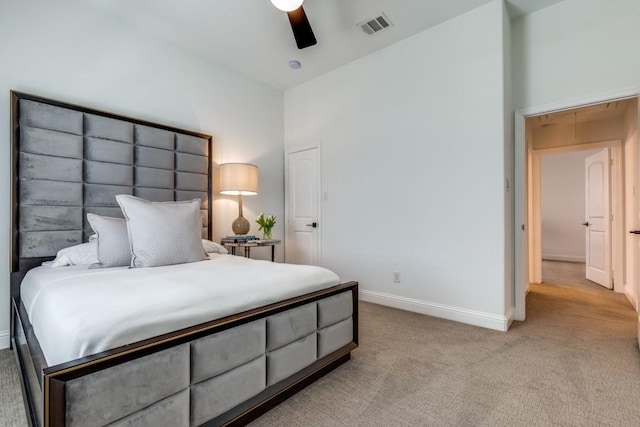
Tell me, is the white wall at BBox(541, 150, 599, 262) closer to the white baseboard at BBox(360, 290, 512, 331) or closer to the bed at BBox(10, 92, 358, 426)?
the white baseboard at BBox(360, 290, 512, 331)

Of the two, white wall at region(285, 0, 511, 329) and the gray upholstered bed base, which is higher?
white wall at region(285, 0, 511, 329)

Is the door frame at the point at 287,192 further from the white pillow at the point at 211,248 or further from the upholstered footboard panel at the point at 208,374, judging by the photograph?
the upholstered footboard panel at the point at 208,374

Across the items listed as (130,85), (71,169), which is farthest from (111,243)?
(130,85)

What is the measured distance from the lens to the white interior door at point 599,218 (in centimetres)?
428

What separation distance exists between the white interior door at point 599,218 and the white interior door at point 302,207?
4.01 meters

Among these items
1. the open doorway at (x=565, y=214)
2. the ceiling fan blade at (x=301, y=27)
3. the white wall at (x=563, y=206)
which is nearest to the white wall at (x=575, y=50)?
the ceiling fan blade at (x=301, y=27)

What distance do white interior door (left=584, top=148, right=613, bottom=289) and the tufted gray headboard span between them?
5608 mm

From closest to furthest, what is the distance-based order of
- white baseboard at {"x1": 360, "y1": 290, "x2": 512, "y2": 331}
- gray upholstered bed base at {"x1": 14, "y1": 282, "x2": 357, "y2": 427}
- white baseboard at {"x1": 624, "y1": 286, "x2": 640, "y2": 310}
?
gray upholstered bed base at {"x1": 14, "y1": 282, "x2": 357, "y2": 427}
white baseboard at {"x1": 360, "y1": 290, "x2": 512, "y2": 331}
white baseboard at {"x1": 624, "y1": 286, "x2": 640, "y2": 310}

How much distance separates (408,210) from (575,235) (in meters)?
5.91

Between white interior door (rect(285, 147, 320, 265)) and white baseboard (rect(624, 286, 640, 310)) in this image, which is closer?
white baseboard (rect(624, 286, 640, 310))

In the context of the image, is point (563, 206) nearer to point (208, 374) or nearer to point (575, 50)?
point (575, 50)

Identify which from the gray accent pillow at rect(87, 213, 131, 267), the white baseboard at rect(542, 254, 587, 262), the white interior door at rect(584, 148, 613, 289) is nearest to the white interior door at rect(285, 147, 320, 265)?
the gray accent pillow at rect(87, 213, 131, 267)

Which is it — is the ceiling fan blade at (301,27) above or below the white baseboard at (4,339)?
above

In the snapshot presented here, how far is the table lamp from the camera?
3.44 metres
